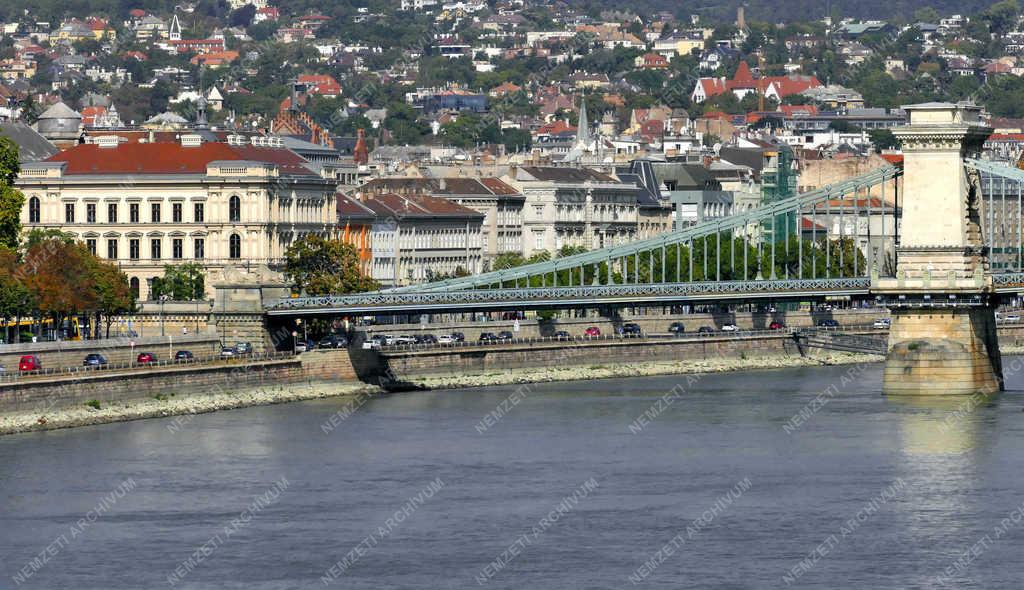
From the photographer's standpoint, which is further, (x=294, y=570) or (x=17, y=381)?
(x=17, y=381)

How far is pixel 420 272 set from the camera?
401 feet

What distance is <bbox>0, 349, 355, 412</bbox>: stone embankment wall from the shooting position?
236 feet

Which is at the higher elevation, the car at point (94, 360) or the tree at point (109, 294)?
the tree at point (109, 294)

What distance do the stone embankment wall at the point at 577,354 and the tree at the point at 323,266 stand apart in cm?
806

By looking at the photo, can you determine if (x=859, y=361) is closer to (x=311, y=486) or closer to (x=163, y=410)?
(x=163, y=410)

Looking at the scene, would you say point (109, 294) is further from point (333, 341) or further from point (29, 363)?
point (29, 363)

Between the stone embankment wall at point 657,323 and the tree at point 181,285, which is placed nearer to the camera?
the stone embankment wall at point 657,323

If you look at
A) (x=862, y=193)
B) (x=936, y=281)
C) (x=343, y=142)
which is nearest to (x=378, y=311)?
(x=936, y=281)

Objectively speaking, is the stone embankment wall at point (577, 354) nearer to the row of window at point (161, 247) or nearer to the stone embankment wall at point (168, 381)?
the stone embankment wall at point (168, 381)

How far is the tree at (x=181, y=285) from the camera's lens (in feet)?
333

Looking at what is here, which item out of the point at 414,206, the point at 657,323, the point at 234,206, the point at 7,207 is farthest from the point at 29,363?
the point at 414,206

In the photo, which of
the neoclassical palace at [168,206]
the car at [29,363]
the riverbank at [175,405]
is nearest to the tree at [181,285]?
the neoclassical palace at [168,206]

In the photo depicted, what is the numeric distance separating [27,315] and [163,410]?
10.5 m

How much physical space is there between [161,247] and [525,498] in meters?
46.7
